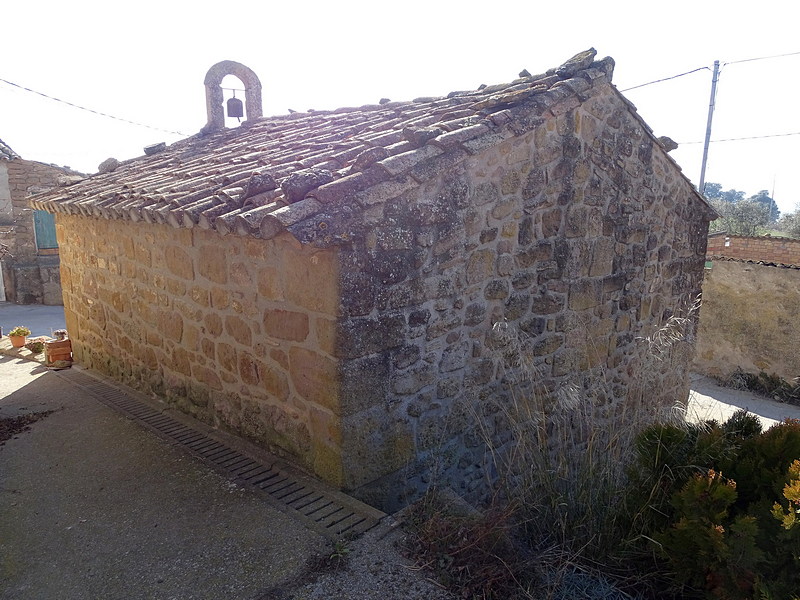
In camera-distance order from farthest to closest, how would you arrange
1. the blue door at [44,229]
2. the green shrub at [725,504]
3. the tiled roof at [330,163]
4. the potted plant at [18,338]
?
the blue door at [44,229] < the potted plant at [18,338] < the tiled roof at [330,163] < the green shrub at [725,504]

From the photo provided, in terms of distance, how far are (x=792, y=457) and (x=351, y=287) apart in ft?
7.33

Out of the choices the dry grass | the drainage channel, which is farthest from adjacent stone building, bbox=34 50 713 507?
the dry grass

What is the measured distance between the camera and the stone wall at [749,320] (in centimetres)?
972

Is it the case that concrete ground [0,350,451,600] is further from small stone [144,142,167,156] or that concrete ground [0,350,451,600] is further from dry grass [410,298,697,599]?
small stone [144,142,167,156]

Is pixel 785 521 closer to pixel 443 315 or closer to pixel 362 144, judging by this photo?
pixel 443 315

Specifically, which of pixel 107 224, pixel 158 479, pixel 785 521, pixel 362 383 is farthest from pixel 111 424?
pixel 785 521

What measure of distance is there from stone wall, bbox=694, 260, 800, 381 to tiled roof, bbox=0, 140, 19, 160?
15.9m

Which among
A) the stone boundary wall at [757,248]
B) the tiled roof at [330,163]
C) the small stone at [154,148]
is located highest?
the small stone at [154,148]

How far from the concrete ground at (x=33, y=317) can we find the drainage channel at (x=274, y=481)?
25.7ft

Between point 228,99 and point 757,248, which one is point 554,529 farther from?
point 757,248

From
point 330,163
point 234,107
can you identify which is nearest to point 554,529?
point 330,163

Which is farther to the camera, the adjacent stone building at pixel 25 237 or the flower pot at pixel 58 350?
the adjacent stone building at pixel 25 237

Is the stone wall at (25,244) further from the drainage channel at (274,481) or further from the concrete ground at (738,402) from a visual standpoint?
the concrete ground at (738,402)

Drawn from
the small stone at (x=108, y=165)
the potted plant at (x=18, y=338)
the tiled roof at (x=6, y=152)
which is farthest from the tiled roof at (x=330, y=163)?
the tiled roof at (x=6, y=152)
